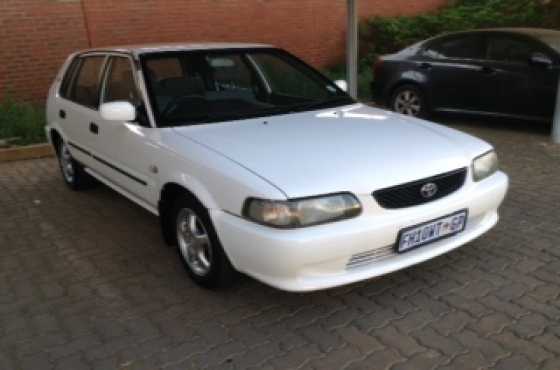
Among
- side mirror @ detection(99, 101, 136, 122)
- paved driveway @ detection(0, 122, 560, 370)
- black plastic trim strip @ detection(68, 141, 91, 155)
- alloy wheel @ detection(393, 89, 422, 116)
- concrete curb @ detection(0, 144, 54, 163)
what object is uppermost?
side mirror @ detection(99, 101, 136, 122)

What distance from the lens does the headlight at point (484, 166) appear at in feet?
10.6

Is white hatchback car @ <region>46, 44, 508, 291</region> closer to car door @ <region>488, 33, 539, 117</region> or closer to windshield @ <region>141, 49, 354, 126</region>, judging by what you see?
windshield @ <region>141, 49, 354, 126</region>

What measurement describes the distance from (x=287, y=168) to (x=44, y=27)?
282 inches

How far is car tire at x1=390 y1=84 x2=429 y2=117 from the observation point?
7945 millimetres

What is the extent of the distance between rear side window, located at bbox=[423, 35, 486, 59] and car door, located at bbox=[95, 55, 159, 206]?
5175 mm

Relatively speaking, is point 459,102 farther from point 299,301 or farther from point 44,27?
point 44,27

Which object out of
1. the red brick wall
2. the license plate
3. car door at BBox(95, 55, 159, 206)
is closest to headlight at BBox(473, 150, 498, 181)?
the license plate

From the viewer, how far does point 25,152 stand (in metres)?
7.04

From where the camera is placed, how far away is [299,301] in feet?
10.6

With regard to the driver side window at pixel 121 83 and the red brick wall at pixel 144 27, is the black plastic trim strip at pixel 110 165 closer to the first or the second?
the driver side window at pixel 121 83

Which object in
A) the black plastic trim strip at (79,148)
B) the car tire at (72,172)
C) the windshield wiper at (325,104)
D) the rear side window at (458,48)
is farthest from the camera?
the rear side window at (458,48)

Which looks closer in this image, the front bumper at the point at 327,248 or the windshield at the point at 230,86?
the front bumper at the point at 327,248

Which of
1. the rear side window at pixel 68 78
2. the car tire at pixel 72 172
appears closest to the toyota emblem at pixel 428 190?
the car tire at pixel 72 172

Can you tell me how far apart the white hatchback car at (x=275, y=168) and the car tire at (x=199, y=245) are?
0.01 m
